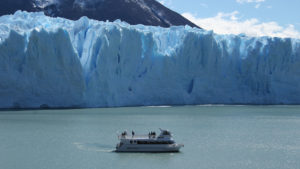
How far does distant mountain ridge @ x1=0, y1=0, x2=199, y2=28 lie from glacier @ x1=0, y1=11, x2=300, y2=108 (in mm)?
16500

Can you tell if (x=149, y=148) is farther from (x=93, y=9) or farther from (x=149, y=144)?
(x=93, y=9)

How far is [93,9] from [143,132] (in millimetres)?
35687

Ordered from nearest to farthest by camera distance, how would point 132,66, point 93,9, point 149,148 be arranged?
1. point 149,148
2. point 132,66
3. point 93,9

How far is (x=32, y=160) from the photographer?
43.6ft

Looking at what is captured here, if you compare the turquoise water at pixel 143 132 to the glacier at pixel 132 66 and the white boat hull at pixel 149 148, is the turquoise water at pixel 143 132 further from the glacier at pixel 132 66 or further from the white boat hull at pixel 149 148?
the glacier at pixel 132 66

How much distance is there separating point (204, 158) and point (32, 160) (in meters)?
4.48

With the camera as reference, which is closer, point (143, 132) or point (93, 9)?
point (143, 132)

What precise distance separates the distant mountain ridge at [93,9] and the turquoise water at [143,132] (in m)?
27.6

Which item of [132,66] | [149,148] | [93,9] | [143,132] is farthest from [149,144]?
[93,9]

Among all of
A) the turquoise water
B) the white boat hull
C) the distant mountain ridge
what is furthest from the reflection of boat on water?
the distant mountain ridge

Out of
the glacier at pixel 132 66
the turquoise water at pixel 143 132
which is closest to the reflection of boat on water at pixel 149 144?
the turquoise water at pixel 143 132

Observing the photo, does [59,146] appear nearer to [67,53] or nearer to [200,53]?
[67,53]

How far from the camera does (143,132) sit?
742 inches

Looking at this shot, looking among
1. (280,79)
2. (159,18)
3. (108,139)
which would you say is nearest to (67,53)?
(108,139)
